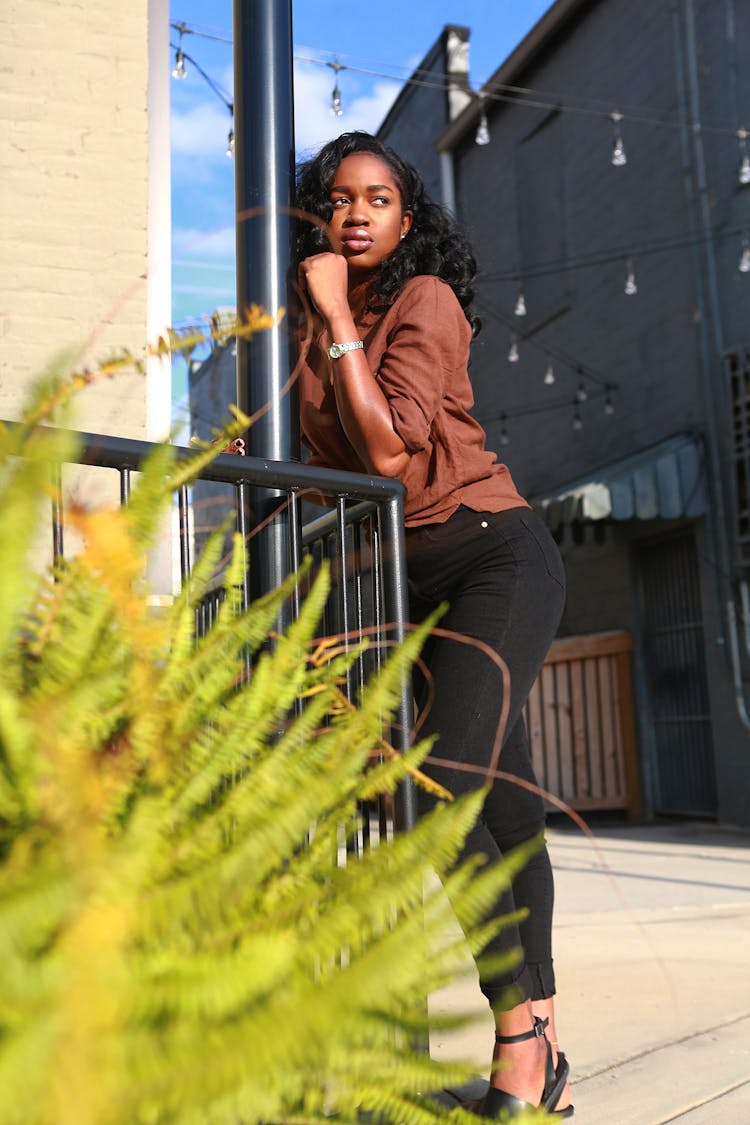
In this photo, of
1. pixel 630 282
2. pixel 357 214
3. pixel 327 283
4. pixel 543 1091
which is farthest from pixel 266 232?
pixel 630 282

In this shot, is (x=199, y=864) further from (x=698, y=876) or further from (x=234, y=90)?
(x=698, y=876)

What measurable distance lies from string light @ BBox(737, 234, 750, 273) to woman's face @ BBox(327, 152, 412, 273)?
7660 mm

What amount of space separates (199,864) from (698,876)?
6010mm

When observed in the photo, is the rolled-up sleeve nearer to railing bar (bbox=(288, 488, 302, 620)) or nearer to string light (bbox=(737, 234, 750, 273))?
railing bar (bbox=(288, 488, 302, 620))

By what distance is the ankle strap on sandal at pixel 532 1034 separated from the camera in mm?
1887

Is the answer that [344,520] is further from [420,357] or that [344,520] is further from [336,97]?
[336,97]

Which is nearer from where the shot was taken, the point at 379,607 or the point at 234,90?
the point at 379,607

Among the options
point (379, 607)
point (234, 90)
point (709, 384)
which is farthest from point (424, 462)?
point (709, 384)

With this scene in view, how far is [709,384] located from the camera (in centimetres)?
934

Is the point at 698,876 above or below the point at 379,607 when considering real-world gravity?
below

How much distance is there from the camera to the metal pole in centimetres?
206

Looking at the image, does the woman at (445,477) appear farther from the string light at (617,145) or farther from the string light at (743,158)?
the string light at (617,145)

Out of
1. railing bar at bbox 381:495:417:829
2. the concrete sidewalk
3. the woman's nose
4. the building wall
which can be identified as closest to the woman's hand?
the woman's nose

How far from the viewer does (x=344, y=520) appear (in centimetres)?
191
